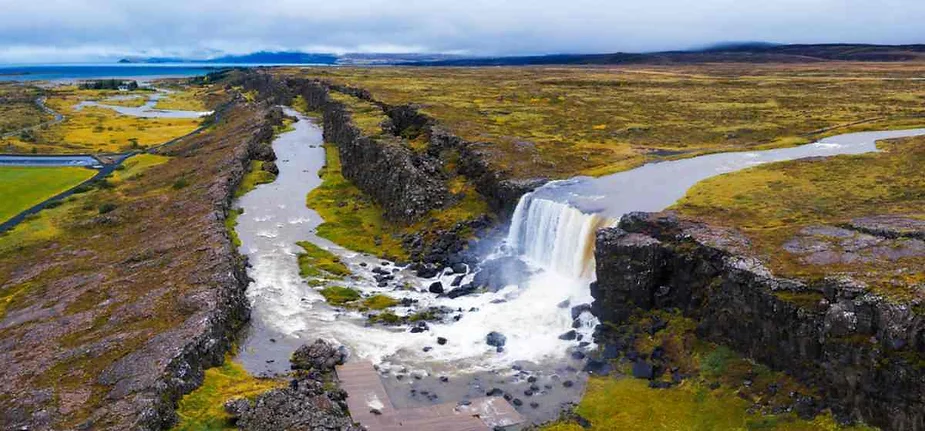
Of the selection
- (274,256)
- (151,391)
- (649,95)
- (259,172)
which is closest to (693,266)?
(151,391)

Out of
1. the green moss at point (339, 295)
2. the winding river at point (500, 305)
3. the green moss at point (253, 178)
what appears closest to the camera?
the winding river at point (500, 305)

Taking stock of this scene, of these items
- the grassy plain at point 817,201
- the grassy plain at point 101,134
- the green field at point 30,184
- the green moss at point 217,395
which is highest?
the grassy plain at point 817,201

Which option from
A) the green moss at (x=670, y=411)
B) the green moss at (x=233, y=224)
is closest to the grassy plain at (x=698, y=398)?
the green moss at (x=670, y=411)

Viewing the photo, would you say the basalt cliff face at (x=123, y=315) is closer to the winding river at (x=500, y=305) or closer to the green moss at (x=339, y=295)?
the winding river at (x=500, y=305)

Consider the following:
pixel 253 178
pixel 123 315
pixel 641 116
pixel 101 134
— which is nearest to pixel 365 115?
pixel 253 178

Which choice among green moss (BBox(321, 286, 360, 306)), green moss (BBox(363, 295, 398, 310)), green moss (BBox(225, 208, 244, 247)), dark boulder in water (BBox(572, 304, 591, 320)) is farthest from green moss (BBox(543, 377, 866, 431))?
green moss (BBox(225, 208, 244, 247))

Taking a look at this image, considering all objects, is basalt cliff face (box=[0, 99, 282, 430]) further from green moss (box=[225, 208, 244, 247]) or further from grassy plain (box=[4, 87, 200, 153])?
grassy plain (box=[4, 87, 200, 153])
